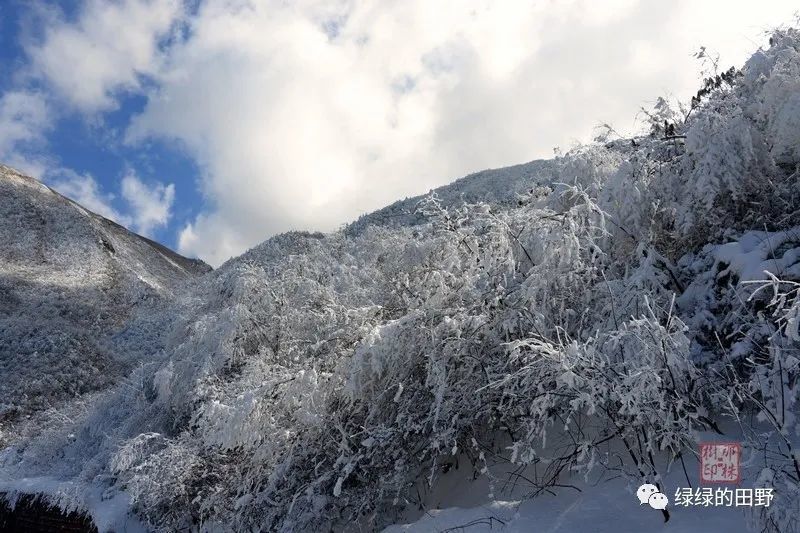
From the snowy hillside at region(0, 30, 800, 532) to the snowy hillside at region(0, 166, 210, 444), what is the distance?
1183 cm

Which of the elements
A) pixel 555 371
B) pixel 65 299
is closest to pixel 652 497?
pixel 555 371

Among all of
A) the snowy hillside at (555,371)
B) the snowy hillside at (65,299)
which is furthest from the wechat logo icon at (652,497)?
the snowy hillside at (65,299)

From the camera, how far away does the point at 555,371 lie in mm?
4922

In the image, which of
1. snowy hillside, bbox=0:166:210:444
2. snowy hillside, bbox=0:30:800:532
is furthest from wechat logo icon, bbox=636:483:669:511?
snowy hillside, bbox=0:166:210:444

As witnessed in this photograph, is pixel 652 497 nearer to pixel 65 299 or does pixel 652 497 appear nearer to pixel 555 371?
pixel 555 371

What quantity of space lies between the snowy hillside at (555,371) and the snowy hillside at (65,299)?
38.8ft

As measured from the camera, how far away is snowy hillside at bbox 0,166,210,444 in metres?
20.1

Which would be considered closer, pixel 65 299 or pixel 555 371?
pixel 555 371

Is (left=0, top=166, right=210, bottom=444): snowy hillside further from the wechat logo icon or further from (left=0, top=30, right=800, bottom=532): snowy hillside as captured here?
the wechat logo icon

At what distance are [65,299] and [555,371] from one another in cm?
2984

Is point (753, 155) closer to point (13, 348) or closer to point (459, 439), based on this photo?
point (459, 439)

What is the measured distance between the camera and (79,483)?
10078 mm

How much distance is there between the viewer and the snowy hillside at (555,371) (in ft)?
15.2

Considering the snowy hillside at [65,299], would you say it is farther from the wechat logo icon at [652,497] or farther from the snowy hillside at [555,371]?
the wechat logo icon at [652,497]
